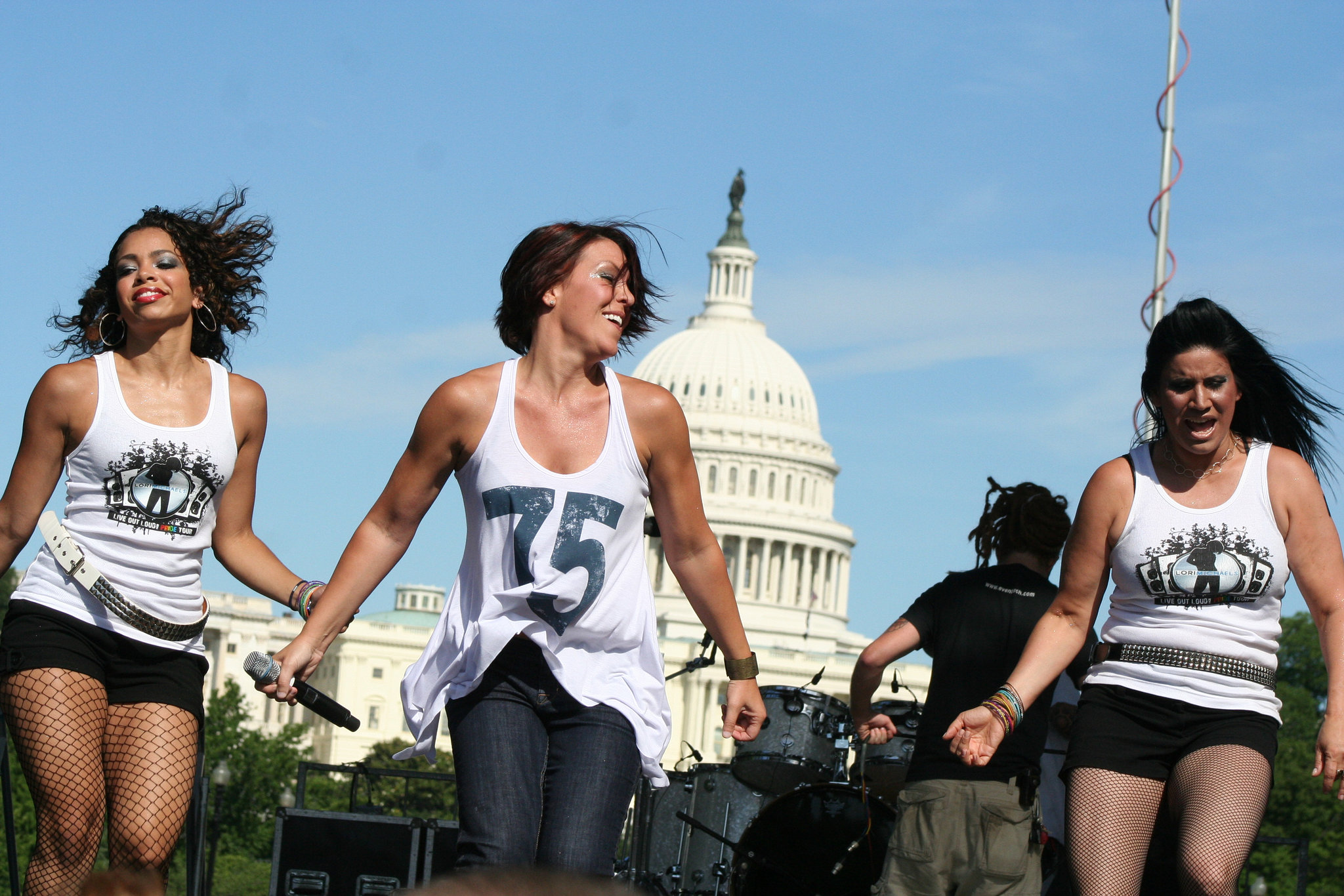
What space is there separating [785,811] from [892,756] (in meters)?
1.06

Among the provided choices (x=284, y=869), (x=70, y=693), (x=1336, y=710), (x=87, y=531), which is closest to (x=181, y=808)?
(x=70, y=693)

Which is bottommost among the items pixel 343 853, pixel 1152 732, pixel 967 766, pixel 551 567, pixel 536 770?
pixel 343 853

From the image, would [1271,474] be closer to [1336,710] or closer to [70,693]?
[1336,710]

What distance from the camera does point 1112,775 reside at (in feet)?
17.1

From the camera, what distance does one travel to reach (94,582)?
195 inches

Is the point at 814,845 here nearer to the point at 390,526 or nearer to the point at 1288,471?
the point at 1288,471

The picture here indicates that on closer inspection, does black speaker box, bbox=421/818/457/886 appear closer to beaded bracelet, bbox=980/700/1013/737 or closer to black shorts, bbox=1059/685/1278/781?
beaded bracelet, bbox=980/700/1013/737

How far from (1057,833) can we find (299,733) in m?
81.0

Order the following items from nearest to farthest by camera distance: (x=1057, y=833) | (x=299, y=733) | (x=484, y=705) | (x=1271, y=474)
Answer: (x=484, y=705), (x=1271, y=474), (x=1057, y=833), (x=299, y=733)

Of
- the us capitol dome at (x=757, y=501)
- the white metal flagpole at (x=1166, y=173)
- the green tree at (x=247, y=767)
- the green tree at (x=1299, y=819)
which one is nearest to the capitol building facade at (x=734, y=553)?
the us capitol dome at (x=757, y=501)

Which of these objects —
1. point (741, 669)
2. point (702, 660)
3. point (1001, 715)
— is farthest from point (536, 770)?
point (702, 660)

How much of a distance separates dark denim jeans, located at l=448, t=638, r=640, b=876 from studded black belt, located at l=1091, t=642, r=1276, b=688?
146 centimetres

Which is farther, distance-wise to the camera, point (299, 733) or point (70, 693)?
point (299, 733)

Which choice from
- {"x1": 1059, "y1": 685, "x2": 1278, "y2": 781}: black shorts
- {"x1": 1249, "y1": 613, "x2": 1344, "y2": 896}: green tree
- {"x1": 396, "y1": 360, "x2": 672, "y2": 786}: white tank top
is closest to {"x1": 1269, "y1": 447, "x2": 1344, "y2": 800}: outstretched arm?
{"x1": 1059, "y1": 685, "x2": 1278, "y2": 781}: black shorts
